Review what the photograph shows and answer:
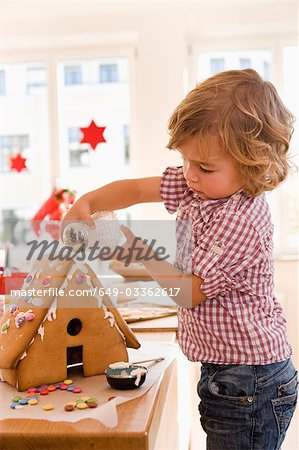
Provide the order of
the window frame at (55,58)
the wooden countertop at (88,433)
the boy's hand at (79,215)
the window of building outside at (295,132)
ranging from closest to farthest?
the wooden countertop at (88,433)
the boy's hand at (79,215)
the window of building outside at (295,132)
the window frame at (55,58)

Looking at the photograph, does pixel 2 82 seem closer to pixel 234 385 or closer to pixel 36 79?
pixel 36 79

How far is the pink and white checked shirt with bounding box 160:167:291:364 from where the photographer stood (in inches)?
39.0

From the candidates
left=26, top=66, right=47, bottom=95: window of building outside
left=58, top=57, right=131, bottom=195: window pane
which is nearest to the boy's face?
left=58, top=57, right=131, bottom=195: window pane

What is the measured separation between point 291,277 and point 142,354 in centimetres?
264

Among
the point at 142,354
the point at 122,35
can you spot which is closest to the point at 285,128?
the point at 142,354

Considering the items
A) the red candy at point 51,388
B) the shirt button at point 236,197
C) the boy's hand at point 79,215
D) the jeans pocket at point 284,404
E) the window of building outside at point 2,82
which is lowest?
the jeans pocket at point 284,404

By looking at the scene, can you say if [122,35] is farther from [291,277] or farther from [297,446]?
[297,446]

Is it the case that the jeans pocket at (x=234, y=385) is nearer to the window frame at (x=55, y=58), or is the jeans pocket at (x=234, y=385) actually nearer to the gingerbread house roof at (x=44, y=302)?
the gingerbread house roof at (x=44, y=302)

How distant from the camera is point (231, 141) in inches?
38.2

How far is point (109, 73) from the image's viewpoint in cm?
398

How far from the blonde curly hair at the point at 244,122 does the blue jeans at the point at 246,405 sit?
1.01ft

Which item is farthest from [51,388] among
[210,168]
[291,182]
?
[291,182]

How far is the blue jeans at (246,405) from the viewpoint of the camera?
3.34ft

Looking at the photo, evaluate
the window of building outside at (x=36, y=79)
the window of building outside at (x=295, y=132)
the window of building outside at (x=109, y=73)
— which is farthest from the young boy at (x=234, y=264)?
the window of building outside at (x=36, y=79)
